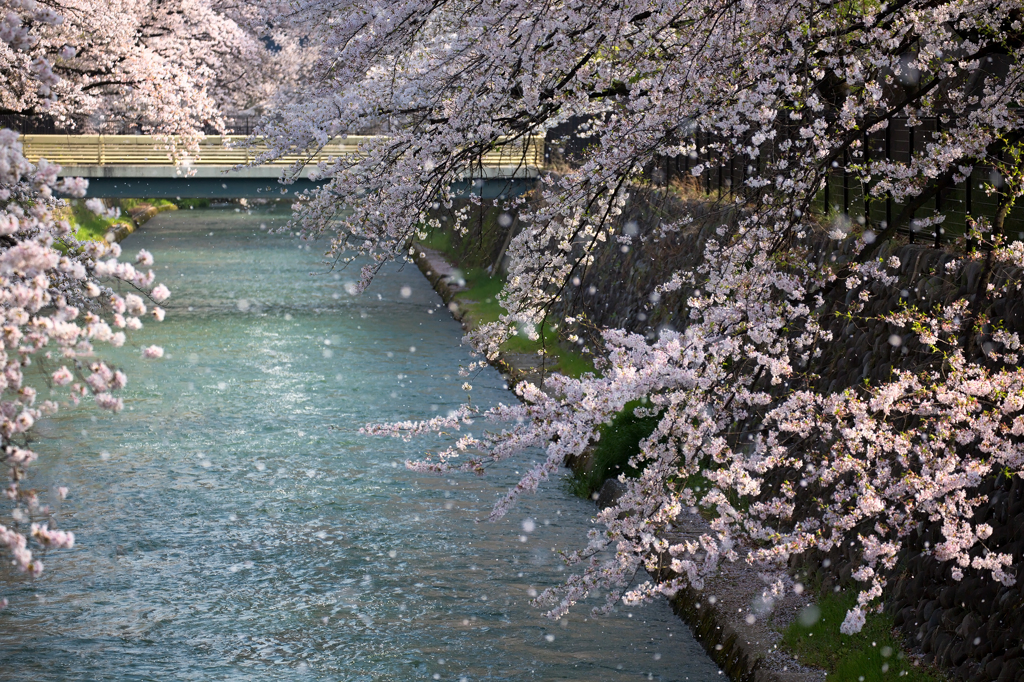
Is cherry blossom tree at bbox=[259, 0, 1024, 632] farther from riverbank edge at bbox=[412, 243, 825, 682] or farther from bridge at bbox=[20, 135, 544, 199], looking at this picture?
bridge at bbox=[20, 135, 544, 199]

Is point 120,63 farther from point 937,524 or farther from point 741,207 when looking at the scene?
point 937,524

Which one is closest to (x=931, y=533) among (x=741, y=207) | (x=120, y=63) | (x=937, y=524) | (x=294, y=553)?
(x=937, y=524)

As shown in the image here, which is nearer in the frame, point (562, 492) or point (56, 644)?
point (56, 644)

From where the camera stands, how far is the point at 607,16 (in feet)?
25.6

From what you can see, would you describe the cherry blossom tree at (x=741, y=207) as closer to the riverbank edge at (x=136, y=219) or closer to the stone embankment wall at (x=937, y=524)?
the stone embankment wall at (x=937, y=524)

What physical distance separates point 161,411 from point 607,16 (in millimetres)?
11843

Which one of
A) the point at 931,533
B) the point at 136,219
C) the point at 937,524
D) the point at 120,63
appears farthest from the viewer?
the point at 136,219

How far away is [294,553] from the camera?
38.0 ft

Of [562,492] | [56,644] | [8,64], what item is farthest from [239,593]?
[8,64]

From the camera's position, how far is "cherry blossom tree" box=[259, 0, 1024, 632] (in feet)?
22.8

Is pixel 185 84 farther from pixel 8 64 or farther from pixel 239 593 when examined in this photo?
Answer: pixel 239 593

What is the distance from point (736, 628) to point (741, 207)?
325 cm

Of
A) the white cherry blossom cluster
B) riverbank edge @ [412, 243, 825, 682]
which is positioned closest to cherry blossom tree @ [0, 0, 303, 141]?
riverbank edge @ [412, 243, 825, 682]

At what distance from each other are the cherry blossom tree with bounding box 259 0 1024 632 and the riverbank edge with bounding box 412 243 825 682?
0.75 meters
